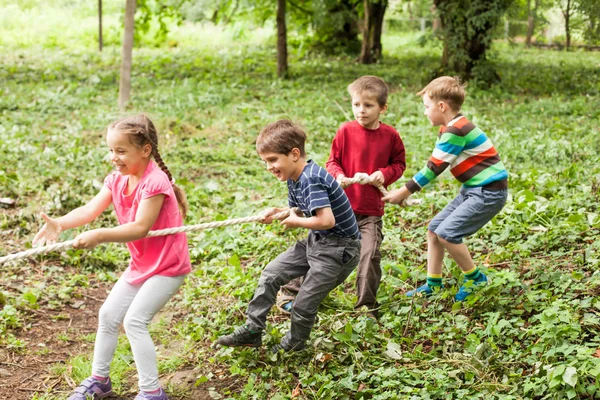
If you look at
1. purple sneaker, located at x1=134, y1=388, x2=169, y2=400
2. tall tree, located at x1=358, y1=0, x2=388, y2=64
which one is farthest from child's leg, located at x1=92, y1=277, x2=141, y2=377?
tall tree, located at x1=358, y1=0, x2=388, y2=64

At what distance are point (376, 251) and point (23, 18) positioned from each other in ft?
82.8

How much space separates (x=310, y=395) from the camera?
12.8 feet

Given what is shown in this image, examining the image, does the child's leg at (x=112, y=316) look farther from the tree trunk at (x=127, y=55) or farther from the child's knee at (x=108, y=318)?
the tree trunk at (x=127, y=55)

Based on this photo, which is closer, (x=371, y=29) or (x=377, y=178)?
(x=377, y=178)

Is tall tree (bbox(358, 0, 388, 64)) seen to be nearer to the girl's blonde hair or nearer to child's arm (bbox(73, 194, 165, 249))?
the girl's blonde hair

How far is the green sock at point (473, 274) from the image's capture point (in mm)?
4762

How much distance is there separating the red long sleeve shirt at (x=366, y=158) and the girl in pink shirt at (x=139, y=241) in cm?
127

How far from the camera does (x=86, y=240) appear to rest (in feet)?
11.3

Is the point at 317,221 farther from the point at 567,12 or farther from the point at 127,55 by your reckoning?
the point at 567,12

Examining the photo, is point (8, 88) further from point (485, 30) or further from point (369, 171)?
point (369, 171)

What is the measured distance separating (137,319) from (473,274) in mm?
2417

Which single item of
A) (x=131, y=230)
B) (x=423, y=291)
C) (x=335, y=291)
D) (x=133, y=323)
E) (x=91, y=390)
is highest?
(x=131, y=230)

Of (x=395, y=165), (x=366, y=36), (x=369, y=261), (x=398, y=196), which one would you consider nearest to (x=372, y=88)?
(x=395, y=165)

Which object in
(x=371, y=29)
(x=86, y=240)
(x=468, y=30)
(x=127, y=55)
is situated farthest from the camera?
(x=371, y=29)
